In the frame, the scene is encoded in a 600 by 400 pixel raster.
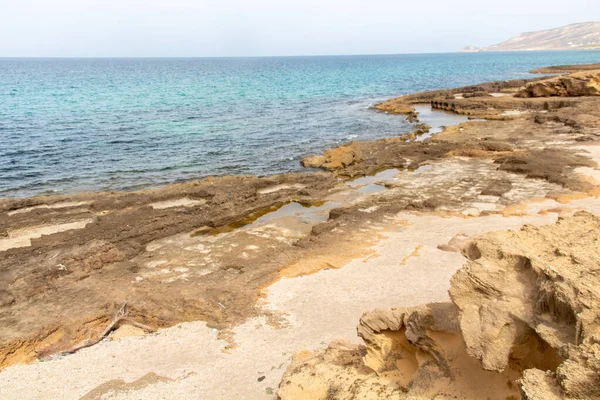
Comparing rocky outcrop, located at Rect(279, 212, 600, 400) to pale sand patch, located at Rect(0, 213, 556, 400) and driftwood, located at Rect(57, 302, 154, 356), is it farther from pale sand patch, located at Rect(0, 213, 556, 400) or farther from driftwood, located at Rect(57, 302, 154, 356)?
driftwood, located at Rect(57, 302, 154, 356)

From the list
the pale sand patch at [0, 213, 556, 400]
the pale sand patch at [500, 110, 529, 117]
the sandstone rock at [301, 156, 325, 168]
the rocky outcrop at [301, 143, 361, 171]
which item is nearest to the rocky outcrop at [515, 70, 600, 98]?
the pale sand patch at [500, 110, 529, 117]

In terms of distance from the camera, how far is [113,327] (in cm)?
1137

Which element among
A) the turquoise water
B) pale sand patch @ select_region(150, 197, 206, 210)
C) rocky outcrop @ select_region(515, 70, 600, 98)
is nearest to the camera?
pale sand patch @ select_region(150, 197, 206, 210)

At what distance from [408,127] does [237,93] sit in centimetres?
3961

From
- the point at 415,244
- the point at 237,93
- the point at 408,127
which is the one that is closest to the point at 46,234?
the point at 415,244

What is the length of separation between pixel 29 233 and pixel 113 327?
365 inches

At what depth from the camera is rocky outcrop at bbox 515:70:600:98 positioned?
4472cm

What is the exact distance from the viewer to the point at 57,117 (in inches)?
1855

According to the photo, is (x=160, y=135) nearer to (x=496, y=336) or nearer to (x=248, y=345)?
(x=248, y=345)

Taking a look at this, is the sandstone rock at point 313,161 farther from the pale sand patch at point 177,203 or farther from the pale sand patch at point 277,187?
the pale sand patch at point 177,203

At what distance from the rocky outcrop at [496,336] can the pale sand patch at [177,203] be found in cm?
1462

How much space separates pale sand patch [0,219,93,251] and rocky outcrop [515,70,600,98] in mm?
48892

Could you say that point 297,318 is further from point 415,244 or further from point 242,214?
point 242,214

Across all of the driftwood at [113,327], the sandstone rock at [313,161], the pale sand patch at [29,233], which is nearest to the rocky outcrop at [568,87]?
the sandstone rock at [313,161]
